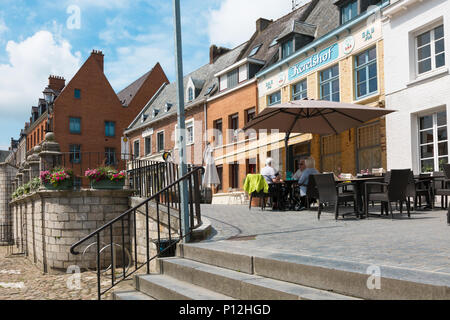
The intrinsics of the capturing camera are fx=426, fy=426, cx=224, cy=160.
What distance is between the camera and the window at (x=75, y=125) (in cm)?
3650

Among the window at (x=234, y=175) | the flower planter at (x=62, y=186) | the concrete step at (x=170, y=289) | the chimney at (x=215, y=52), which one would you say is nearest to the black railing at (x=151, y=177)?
the flower planter at (x=62, y=186)

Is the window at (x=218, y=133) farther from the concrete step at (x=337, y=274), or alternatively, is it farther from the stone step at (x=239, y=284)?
the concrete step at (x=337, y=274)

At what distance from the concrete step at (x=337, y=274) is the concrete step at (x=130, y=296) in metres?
0.90

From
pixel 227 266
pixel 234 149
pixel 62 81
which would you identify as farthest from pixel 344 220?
pixel 62 81

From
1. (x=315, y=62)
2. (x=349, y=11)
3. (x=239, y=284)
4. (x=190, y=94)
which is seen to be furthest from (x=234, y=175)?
(x=239, y=284)

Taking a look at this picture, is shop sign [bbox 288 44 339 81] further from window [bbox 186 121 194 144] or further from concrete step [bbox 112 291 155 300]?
concrete step [bbox 112 291 155 300]

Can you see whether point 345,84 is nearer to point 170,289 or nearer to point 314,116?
point 314,116

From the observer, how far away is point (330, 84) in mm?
16344

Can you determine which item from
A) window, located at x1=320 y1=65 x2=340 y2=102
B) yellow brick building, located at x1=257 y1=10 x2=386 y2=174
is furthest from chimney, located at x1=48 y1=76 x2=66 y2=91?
window, located at x1=320 y1=65 x2=340 y2=102

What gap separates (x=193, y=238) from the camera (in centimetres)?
639

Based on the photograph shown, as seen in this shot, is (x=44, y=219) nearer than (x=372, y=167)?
Yes

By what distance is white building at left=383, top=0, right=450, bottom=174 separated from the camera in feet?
38.4

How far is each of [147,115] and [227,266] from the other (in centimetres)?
3075
